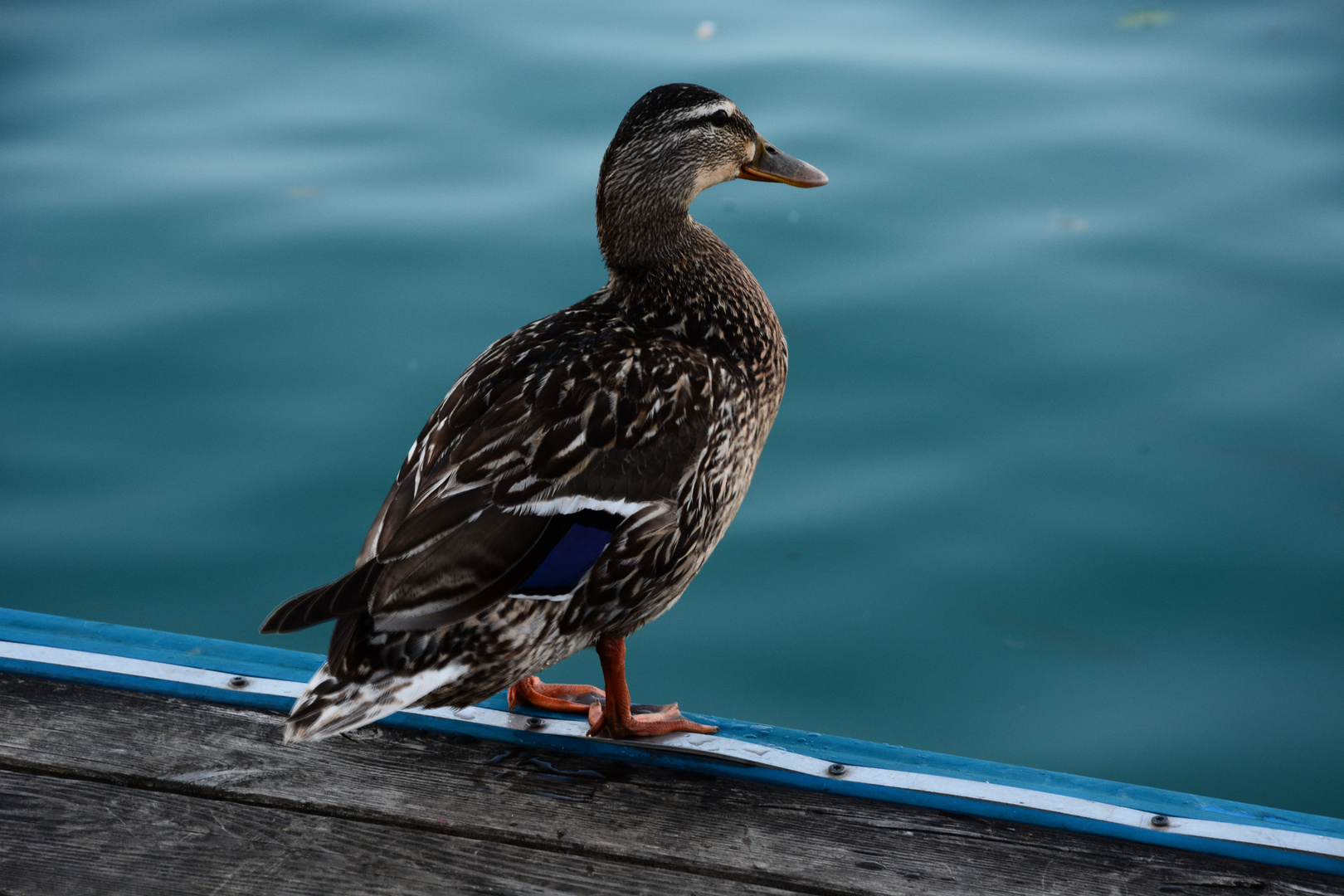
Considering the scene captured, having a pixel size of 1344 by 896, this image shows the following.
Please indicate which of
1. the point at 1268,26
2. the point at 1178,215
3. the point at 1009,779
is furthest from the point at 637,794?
the point at 1268,26

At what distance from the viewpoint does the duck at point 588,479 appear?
76.0 inches

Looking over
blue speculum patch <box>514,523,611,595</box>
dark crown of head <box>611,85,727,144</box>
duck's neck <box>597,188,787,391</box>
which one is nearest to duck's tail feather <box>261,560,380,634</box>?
blue speculum patch <box>514,523,611,595</box>

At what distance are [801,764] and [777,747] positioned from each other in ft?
0.28

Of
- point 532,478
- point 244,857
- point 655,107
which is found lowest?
point 244,857

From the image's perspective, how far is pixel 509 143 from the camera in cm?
565

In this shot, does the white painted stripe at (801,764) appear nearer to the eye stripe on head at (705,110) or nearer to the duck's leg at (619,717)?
the duck's leg at (619,717)

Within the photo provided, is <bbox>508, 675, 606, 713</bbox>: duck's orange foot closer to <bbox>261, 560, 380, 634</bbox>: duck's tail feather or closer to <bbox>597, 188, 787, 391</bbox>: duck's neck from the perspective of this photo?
<bbox>261, 560, 380, 634</bbox>: duck's tail feather

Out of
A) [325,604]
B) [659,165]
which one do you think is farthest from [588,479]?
[659,165]

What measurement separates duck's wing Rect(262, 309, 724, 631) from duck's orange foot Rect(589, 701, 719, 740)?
30cm

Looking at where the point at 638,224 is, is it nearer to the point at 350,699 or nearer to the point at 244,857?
the point at 350,699

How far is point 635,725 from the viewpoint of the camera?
7.47 ft

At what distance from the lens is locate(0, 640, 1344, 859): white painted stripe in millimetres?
1995

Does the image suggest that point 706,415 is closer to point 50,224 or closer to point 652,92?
point 652,92

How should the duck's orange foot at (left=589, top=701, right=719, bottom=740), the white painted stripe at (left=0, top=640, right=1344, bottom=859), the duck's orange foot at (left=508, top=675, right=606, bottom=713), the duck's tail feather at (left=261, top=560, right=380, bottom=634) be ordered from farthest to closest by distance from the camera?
the duck's orange foot at (left=508, top=675, right=606, bottom=713) < the duck's orange foot at (left=589, top=701, right=719, bottom=740) < the white painted stripe at (left=0, top=640, right=1344, bottom=859) < the duck's tail feather at (left=261, top=560, right=380, bottom=634)
